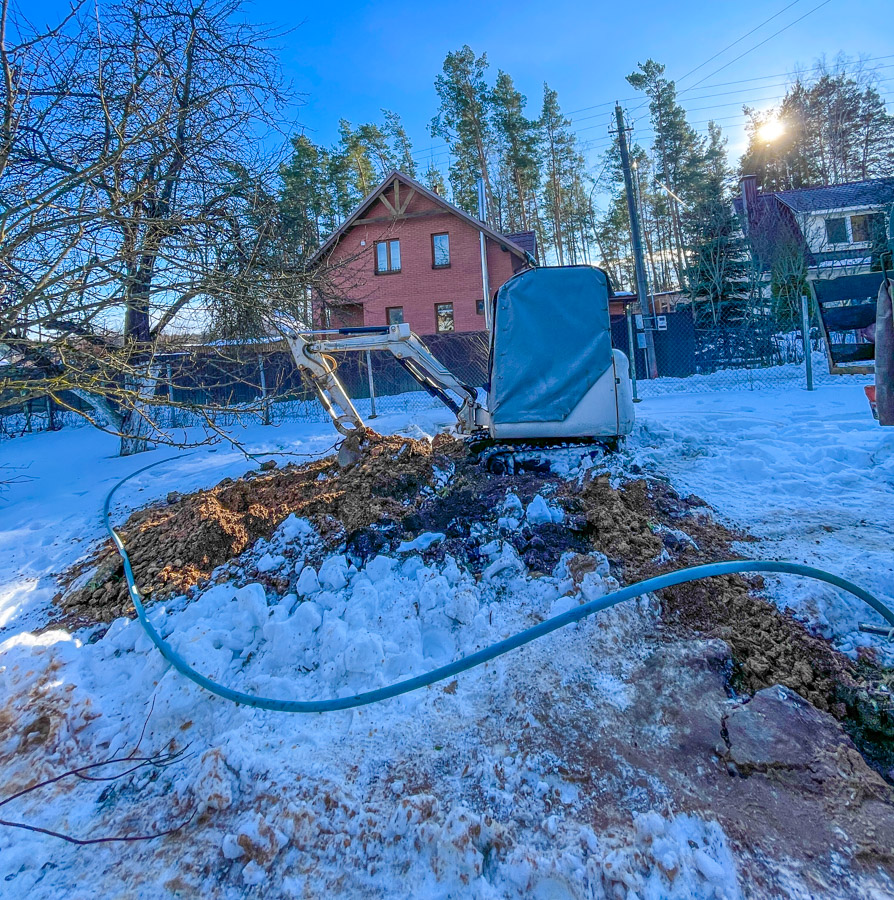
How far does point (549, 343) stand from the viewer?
559 centimetres

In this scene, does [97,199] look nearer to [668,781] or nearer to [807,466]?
[668,781]

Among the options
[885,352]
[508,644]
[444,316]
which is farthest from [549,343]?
[444,316]

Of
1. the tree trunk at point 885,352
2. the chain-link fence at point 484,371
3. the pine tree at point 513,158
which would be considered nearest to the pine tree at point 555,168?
the pine tree at point 513,158

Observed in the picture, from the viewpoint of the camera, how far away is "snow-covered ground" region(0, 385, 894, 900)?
1.82 m

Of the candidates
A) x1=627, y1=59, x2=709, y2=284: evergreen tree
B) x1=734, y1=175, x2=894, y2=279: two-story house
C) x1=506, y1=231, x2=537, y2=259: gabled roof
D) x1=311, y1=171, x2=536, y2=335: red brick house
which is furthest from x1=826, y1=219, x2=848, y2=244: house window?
x1=311, y1=171, x2=536, y2=335: red brick house

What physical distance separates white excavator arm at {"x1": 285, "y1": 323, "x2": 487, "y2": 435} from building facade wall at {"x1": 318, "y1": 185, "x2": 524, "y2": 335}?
50.3 ft

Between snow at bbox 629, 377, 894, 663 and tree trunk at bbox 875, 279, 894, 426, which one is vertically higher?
tree trunk at bbox 875, 279, 894, 426

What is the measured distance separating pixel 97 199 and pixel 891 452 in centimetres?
762

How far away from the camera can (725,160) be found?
33188 mm

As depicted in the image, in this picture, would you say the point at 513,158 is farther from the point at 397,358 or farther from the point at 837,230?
the point at 397,358

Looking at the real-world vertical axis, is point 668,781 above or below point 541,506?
below

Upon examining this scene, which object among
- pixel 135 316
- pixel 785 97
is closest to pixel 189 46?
pixel 135 316

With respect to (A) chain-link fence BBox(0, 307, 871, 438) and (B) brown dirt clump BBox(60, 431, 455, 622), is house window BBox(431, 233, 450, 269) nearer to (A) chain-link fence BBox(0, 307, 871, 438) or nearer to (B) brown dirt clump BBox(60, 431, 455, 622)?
(A) chain-link fence BBox(0, 307, 871, 438)

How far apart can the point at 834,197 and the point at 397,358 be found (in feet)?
97.4
